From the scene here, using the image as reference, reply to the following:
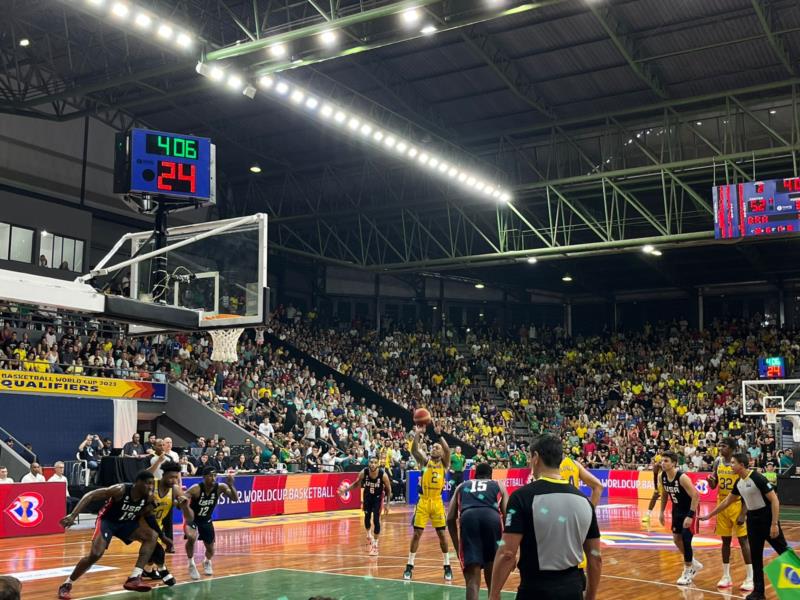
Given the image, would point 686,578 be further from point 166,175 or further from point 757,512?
point 166,175

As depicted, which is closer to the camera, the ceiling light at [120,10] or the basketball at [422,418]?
the basketball at [422,418]

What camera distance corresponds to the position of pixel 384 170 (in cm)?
3369

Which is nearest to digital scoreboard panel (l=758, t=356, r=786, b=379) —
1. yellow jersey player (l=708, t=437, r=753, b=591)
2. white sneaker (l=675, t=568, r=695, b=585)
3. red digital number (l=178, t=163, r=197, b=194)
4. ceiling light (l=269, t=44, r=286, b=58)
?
yellow jersey player (l=708, t=437, r=753, b=591)

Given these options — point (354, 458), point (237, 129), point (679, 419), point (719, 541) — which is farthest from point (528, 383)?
point (719, 541)

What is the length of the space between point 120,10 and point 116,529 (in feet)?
37.1

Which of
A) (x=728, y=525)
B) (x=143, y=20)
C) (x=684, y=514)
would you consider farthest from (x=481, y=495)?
(x=143, y=20)

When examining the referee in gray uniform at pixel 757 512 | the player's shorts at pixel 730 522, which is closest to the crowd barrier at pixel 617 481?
the player's shorts at pixel 730 522

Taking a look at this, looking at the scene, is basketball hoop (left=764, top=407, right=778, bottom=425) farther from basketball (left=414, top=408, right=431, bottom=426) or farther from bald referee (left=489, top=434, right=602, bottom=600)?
bald referee (left=489, top=434, right=602, bottom=600)

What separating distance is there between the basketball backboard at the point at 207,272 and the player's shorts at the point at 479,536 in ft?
13.4

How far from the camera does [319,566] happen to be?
15.2 m

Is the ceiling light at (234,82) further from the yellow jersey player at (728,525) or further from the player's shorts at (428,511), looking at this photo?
the yellow jersey player at (728,525)

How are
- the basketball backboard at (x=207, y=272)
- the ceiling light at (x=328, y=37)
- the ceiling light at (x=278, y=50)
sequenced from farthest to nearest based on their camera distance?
1. the ceiling light at (x=278, y=50)
2. the ceiling light at (x=328, y=37)
3. the basketball backboard at (x=207, y=272)

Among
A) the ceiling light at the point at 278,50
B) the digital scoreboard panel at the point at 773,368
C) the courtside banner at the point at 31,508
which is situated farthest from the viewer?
the digital scoreboard panel at the point at 773,368

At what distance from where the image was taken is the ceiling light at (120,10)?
1836 cm
